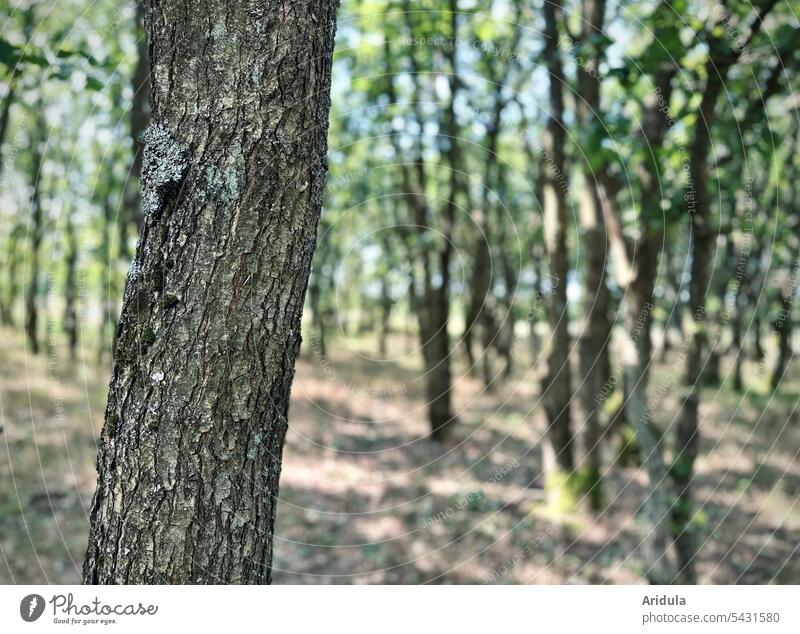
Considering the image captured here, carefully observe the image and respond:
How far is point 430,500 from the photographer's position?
1054 cm

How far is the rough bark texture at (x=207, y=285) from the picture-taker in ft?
6.91

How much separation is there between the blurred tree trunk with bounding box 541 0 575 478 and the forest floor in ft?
2.92

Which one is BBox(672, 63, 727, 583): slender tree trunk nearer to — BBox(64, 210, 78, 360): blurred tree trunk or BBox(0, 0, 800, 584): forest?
BBox(0, 0, 800, 584): forest

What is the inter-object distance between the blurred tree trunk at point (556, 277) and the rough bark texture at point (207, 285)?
6.40 meters

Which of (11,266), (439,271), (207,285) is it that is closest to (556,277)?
(439,271)

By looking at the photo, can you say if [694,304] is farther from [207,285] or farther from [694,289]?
[207,285]

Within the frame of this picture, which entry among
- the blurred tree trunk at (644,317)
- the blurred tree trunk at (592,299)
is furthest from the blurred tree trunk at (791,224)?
the blurred tree trunk at (644,317)

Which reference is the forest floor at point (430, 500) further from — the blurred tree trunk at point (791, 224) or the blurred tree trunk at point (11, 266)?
the blurred tree trunk at point (11, 266)

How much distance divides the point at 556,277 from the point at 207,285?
284 inches

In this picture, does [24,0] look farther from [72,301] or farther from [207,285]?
[207,285]

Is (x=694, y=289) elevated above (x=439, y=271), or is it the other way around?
(x=439, y=271)

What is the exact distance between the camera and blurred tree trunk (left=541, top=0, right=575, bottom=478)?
27.7 feet

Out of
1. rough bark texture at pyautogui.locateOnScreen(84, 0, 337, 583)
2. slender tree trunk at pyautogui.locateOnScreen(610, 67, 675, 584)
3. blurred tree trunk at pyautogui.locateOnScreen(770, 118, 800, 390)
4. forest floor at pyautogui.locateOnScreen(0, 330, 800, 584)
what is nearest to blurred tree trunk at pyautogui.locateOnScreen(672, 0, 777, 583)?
slender tree trunk at pyautogui.locateOnScreen(610, 67, 675, 584)
